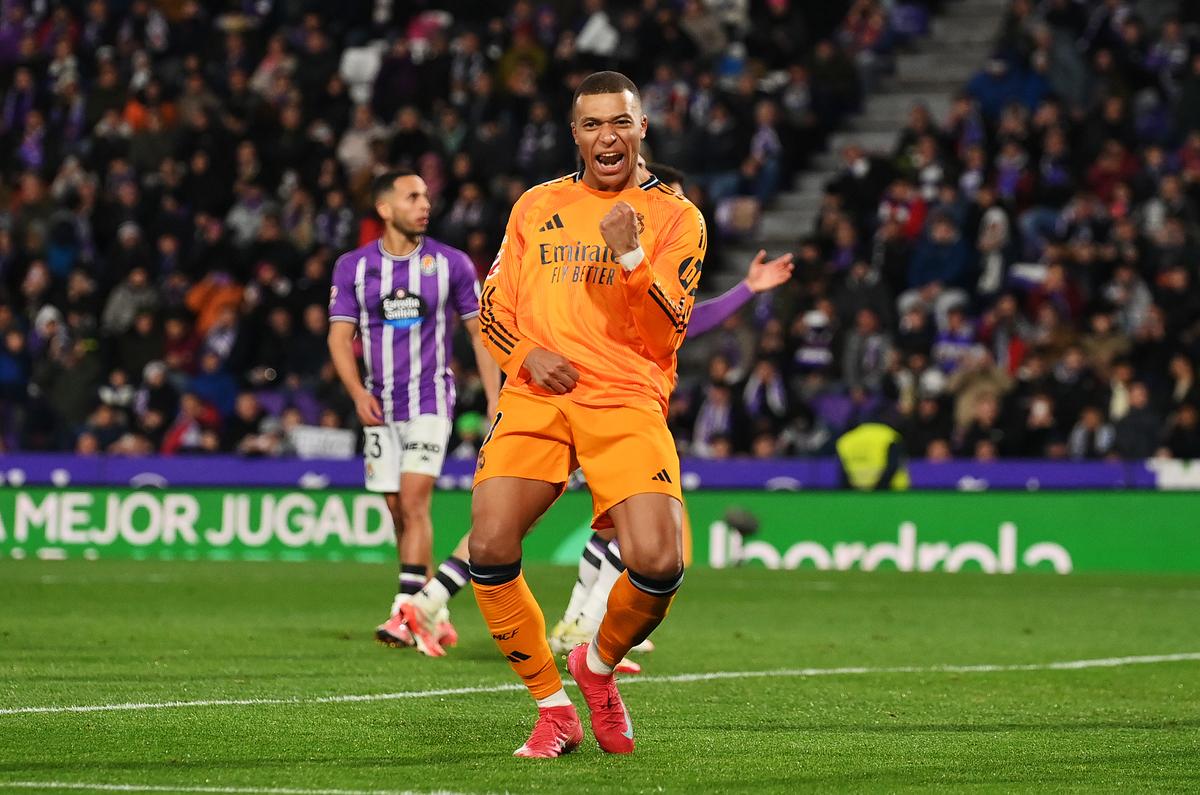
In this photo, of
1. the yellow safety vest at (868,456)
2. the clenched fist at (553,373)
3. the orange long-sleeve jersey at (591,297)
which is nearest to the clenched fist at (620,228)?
the orange long-sleeve jersey at (591,297)

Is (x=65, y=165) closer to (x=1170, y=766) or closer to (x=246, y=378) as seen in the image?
(x=246, y=378)

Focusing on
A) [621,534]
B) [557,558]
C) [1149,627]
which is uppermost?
[621,534]

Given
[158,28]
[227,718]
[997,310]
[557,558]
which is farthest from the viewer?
[158,28]

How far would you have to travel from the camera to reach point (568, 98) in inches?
997

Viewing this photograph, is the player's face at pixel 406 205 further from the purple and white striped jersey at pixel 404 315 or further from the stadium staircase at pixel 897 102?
the stadium staircase at pixel 897 102

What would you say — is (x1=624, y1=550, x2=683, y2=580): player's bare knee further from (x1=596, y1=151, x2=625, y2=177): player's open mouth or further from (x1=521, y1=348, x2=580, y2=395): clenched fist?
(x1=596, y1=151, x2=625, y2=177): player's open mouth

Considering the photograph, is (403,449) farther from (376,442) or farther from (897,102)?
(897,102)

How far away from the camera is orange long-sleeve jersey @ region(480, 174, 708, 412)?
6656mm

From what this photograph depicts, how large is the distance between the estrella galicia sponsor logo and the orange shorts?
4.46 metres

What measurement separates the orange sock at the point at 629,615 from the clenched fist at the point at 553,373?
25.3 inches

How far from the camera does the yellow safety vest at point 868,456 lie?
19.1 m

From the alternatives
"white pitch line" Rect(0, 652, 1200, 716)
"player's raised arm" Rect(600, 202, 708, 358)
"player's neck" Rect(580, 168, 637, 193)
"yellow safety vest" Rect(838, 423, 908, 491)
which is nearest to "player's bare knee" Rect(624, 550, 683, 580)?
"player's raised arm" Rect(600, 202, 708, 358)

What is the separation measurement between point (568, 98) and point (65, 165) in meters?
7.37

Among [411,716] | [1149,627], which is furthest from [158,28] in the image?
[411,716]
